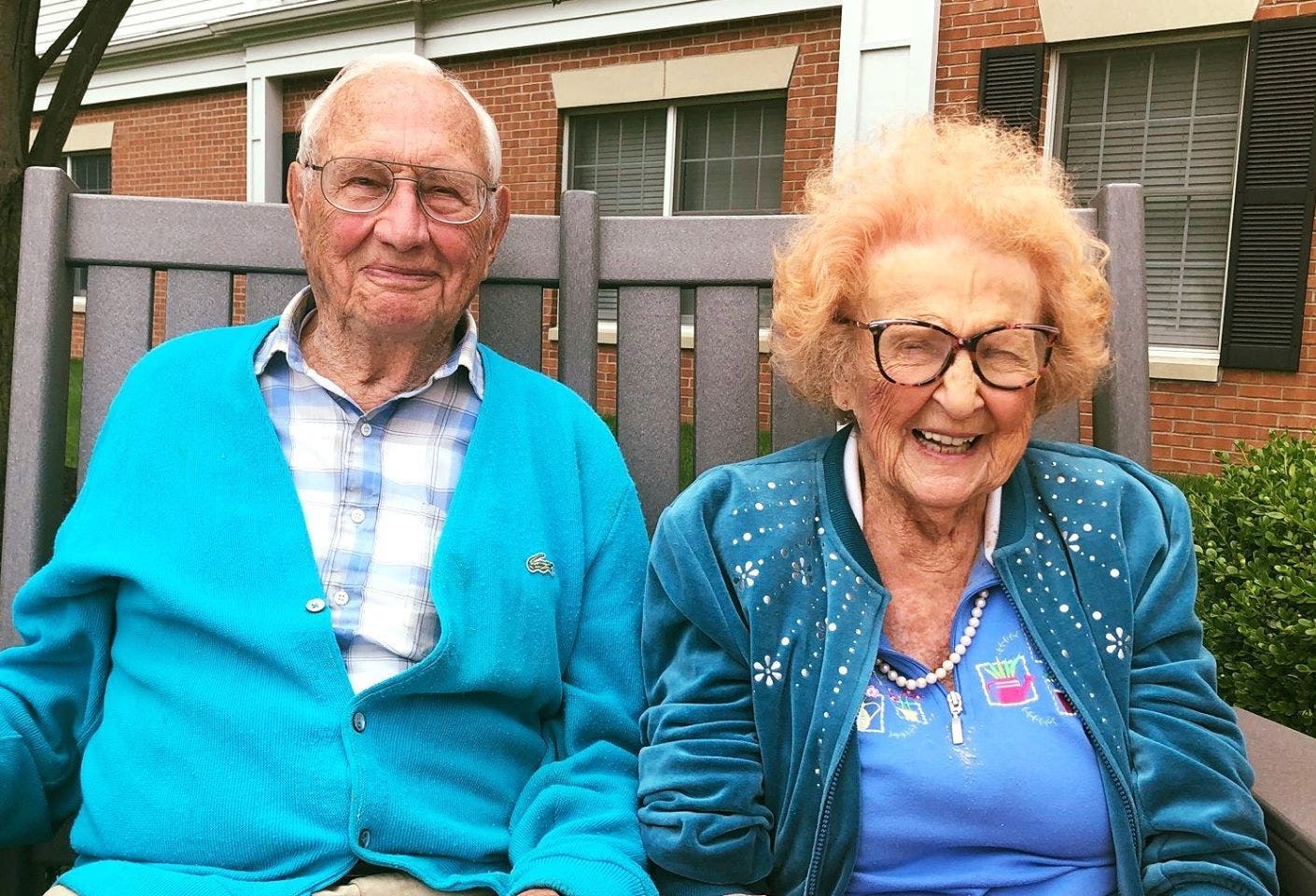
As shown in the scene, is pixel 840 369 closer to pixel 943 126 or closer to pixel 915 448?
pixel 915 448

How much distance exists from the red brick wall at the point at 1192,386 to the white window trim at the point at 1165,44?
8 centimetres

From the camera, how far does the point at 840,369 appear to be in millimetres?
1637

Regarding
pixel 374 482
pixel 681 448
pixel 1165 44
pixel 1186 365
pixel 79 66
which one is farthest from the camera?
pixel 1165 44

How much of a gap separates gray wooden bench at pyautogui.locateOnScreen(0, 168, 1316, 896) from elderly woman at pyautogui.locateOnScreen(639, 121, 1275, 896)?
14.9 inches

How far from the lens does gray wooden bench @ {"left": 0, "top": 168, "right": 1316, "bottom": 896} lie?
1947mm

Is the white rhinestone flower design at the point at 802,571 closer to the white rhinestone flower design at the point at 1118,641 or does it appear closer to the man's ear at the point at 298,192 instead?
the white rhinestone flower design at the point at 1118,641

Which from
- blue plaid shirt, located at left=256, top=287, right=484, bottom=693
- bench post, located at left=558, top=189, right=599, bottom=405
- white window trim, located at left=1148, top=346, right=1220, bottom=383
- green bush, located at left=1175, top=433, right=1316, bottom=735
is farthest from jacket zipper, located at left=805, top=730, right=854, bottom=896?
white window trim, located at left=1148, top=346, right=1220, bottom=383

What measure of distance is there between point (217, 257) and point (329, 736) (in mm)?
976

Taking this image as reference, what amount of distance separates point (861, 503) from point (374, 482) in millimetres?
772

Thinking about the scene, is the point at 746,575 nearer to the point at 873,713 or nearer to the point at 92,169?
the point at 873,713

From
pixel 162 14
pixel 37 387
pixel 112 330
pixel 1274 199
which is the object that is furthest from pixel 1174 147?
pixel 162 14

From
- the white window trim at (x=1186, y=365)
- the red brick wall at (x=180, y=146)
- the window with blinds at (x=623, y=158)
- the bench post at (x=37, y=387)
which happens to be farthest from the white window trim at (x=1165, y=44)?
the red brick wall at (x=180, y=146)

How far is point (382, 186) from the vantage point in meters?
1.75

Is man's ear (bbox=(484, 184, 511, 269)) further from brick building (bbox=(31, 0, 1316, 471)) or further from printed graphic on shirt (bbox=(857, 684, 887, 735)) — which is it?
brick building (bbox=(31, 0, 1316, 471))
